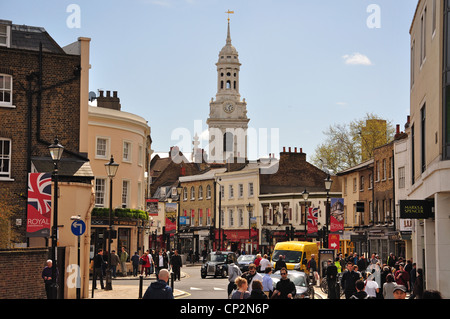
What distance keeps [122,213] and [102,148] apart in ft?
15.1

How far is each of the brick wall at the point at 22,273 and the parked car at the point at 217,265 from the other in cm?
2310

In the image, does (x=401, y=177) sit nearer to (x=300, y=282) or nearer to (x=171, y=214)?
(x=300, y=282)

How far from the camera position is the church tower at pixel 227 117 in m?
146

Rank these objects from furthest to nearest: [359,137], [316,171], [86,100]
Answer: [316,171] < [359,137] < [86,100]

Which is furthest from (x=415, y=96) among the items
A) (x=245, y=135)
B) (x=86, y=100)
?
(x=245, y=135)

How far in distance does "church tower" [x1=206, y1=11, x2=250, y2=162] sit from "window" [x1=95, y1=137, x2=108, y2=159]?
93333 millimetres

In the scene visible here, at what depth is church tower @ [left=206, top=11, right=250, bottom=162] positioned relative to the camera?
146125mm

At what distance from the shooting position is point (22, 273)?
2261 centimetres

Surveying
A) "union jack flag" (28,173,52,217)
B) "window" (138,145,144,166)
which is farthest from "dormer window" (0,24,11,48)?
"window" (138,145,144,166)

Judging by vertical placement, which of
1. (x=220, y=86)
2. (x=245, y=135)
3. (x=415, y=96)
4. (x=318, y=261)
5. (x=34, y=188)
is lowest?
(x=318, y=261)

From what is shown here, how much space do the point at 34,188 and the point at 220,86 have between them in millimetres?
124393

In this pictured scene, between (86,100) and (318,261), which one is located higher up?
(86,100)
